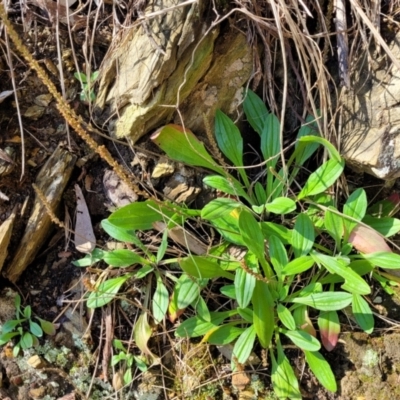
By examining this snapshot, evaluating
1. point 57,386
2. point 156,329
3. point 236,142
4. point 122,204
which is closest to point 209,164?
point 236,142

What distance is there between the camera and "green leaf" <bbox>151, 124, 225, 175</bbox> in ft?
5.69

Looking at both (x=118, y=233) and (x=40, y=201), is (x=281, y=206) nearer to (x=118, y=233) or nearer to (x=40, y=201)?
(x=118, y=233)

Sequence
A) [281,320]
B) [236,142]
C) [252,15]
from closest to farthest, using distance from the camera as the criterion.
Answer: [252,15]
[281,320]
[236,142]

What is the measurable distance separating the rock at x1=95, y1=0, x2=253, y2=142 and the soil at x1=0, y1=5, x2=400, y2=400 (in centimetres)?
12

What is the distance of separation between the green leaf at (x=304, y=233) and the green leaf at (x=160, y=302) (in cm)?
49

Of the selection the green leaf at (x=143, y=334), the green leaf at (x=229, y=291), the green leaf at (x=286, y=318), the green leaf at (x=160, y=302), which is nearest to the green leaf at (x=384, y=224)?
the green leaf at (x=286, y=318)

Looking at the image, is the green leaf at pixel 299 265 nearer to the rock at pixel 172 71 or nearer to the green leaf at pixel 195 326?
the green leaf at pixel 195 326

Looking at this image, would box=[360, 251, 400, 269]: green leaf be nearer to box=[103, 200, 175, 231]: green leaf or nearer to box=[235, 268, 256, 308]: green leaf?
box=[235, 268, 256, 308]: green leaf

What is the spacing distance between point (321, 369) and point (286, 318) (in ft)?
0.71

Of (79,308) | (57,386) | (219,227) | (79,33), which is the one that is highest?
(79,33)

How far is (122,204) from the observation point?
1.83 meters

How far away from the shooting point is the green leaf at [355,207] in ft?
5.56

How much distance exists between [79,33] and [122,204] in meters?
0.66

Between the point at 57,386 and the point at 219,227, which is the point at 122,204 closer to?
the point at 219,227
